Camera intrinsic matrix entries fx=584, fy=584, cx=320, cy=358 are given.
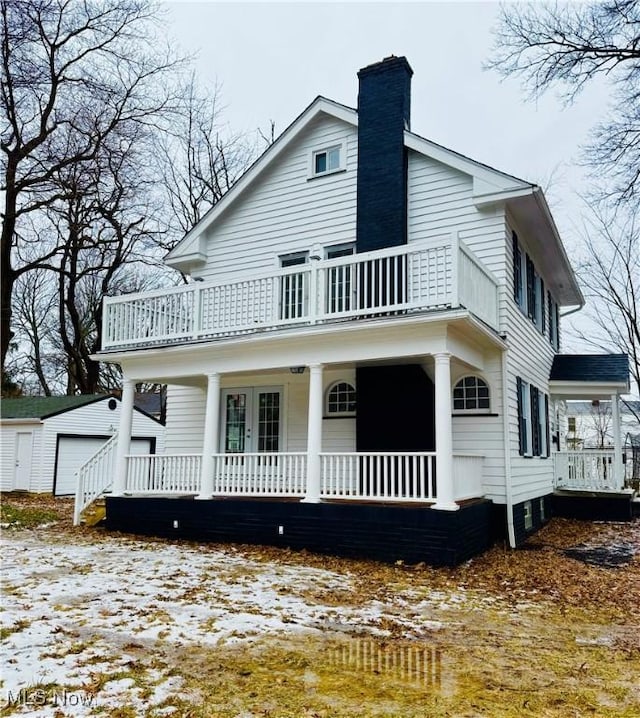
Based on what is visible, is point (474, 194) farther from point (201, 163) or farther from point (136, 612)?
point (201, 163)

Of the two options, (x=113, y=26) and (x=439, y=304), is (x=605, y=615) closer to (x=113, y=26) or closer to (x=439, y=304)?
(x=439, y=304)

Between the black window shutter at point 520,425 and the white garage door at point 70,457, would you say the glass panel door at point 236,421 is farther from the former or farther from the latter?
the white garage door at point 70,457

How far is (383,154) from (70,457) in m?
16.4

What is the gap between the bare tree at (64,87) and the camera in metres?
15.8

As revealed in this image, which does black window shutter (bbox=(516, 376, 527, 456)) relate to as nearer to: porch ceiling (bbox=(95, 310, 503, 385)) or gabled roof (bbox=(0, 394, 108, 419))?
porch ceiling (bbox=(95, 310, 503, 385))

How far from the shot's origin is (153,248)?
27.3m

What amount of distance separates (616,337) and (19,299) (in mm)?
30367

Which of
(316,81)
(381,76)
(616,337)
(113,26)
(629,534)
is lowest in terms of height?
(629,534)

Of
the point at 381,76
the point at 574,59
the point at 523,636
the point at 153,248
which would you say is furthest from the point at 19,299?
the point at 523,636

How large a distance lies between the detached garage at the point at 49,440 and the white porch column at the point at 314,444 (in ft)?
43.8

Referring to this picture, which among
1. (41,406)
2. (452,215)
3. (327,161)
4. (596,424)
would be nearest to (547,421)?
(452,215)

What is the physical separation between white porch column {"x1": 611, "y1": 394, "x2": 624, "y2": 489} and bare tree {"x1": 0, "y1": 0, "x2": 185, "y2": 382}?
52.7 ft

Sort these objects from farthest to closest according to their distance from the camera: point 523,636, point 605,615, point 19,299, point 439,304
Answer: point 19,299, point 439,304, point 605,615, point 523,636

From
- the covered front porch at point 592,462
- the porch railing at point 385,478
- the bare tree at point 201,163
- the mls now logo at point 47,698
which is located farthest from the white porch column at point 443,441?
the bare tree at point 201,163
